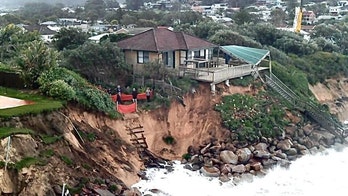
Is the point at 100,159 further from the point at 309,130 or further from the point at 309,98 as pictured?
the point at 309,98

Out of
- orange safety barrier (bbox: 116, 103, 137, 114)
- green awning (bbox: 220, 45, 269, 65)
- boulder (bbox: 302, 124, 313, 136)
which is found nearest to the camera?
orange safety barrier (bbox: 116, 103, 137, 114)

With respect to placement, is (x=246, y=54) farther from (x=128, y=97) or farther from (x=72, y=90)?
(x=72, y=90)

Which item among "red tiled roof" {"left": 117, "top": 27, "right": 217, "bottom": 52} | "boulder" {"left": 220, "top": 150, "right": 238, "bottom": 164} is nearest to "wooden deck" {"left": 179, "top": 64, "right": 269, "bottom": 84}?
"red tiled roof" {"left": 117, "top": 27, "right": 217, "bottom": 52}

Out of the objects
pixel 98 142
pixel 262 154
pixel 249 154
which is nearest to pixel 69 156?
pixel 98 142

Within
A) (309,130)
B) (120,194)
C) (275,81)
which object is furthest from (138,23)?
(120,194)

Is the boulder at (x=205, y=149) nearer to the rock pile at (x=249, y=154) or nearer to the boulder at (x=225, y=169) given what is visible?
the rock pile at (x=249, y=154)

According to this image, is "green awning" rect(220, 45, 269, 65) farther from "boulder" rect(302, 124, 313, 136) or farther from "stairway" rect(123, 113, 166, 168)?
"stairway" rect(123, 113, 166, 168)
